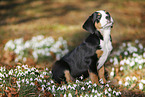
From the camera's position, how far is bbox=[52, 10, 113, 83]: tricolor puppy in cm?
432

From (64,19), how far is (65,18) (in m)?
0.23

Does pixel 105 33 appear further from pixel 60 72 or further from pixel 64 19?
pixel 64 19

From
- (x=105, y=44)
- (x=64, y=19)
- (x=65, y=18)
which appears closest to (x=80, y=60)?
(x=105, y=44)

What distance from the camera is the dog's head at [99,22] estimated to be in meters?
4.21

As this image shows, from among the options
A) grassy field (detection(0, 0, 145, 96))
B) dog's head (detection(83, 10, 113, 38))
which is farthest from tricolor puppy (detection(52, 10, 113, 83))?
grassy field (detection(0, 0, 145, 96))

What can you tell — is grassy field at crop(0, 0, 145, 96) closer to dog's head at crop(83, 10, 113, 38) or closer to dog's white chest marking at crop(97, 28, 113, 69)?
dog's white chest marking at crop(97, 28, 113, 69)

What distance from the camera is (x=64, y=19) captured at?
13.0 meters

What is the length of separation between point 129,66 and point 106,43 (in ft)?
5.42

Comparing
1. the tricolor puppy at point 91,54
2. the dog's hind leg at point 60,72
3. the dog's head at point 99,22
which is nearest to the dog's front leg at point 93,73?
the tricolor puppy at point 91,54

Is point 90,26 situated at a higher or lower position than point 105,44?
higher

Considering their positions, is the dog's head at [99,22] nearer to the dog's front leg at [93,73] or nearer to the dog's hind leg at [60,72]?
the dog's front leg at [93,73]

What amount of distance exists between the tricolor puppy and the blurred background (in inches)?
123

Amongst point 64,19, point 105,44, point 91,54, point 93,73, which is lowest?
point 93,73

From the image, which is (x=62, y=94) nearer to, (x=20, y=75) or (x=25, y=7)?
(x=20, y=75)
